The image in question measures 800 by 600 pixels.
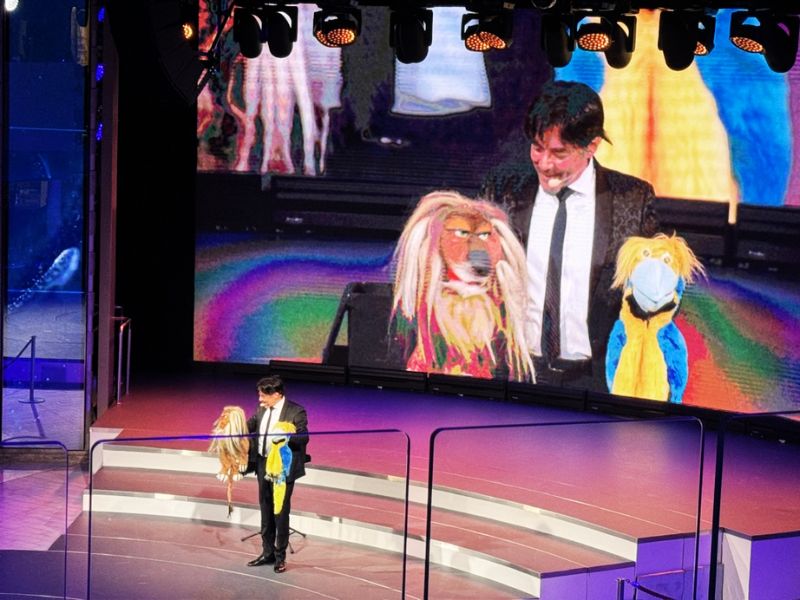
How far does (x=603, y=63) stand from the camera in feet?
34.4

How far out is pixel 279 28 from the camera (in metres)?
9.45

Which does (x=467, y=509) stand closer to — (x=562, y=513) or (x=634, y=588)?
(x=562, y=513)

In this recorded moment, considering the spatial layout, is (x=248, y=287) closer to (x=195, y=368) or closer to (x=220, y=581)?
(x=195, y=368)

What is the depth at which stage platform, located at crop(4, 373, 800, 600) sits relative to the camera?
7133 millimetres

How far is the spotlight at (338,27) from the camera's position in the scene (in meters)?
8.95

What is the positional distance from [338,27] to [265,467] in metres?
3.50

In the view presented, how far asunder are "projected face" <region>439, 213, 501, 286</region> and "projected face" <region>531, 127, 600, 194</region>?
27.8 inches

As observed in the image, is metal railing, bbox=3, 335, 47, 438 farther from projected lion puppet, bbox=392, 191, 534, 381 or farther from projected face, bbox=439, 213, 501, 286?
projected face, bbox=439, 213, 501, 286

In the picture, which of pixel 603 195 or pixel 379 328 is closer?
pixel 603 195

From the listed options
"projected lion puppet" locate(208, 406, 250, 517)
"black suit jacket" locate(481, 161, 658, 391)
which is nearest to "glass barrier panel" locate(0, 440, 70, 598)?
"projected lion puppet" locate(208, 406, 250, 517)

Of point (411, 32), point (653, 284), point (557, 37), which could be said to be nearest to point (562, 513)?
point (653, 284)

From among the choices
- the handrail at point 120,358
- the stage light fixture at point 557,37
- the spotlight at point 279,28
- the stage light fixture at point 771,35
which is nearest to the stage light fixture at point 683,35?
the stage light fixture at point 771,35

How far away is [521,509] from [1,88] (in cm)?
497

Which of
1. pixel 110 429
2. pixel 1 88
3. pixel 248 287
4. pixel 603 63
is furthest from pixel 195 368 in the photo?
pixel 603 63
